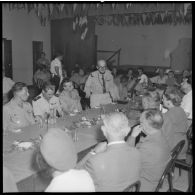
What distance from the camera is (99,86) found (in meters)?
6.34

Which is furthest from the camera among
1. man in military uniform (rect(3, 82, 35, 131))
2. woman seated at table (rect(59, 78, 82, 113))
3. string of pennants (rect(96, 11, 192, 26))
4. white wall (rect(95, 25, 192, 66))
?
white wall (rect(95, 25, 192, 66))

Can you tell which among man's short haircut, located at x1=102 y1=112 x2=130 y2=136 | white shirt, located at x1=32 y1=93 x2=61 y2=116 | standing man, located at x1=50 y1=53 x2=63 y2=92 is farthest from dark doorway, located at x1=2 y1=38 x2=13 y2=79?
man's short haircut, located at x1=102 y1=112 x2=130 y2=136

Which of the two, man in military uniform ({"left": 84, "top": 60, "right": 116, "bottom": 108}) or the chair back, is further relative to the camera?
man in military uniform ({"left": 84, "top": 60, "right": 116, "bottom": 108})

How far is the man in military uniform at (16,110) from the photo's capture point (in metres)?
3.90

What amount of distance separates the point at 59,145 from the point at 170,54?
1325cm

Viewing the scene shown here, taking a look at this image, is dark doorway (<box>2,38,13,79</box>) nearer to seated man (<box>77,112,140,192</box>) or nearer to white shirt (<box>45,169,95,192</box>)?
seated man (<box>77,112,140,192</box>)

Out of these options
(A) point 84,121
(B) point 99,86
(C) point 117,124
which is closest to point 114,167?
(C) point 117,124

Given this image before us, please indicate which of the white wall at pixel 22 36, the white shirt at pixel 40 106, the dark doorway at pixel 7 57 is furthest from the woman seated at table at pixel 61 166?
the white wall at pixel 22 36

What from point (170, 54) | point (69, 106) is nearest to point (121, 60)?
point (170, 54)

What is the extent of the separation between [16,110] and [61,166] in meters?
2.43

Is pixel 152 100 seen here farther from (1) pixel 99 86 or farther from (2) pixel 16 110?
(1) pixel 99 86

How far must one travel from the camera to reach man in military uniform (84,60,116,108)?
6.29 m

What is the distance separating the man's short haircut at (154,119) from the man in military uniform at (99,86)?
3.41 metres

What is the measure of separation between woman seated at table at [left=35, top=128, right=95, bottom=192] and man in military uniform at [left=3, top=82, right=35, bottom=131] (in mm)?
2184
